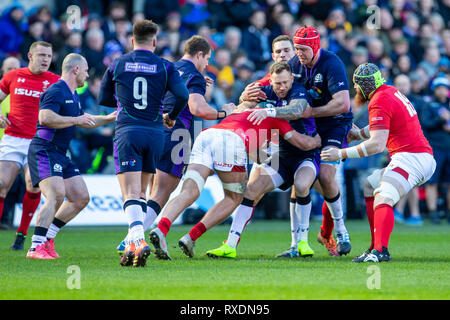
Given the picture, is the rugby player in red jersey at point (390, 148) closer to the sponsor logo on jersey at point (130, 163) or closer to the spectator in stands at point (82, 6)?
the sponsor logo on jersey at point (130, 163)

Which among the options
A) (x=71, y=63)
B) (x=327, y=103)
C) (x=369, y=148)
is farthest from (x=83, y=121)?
(x=369, y=148)

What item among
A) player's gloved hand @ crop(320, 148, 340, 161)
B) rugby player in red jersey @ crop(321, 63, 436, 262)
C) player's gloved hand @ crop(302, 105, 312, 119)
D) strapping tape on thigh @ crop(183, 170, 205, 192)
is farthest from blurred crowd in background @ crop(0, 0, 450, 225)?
rugby player in red jersey @ crop(321, 63, 436, 262)

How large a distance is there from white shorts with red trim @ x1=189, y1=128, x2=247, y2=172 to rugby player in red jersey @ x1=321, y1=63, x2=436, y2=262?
1.09m

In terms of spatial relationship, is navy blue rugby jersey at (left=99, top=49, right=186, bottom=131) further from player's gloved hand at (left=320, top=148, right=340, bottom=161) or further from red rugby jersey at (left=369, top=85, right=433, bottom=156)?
red rugby jersey at (left=369, top=85, right=433, bottom=156)

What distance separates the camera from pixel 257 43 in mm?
19172

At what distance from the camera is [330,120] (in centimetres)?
969

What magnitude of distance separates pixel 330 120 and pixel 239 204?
1620mm

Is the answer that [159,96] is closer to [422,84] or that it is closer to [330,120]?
[330,120]

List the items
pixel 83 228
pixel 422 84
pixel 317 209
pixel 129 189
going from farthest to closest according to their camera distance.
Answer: pixel 422 84 → pixel 317 209 → pixel 83 228 → pixel 129 189

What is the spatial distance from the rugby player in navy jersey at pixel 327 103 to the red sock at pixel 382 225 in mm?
1177

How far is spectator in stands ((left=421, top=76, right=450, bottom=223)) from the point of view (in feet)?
53.9

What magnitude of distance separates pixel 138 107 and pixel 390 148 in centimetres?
291
